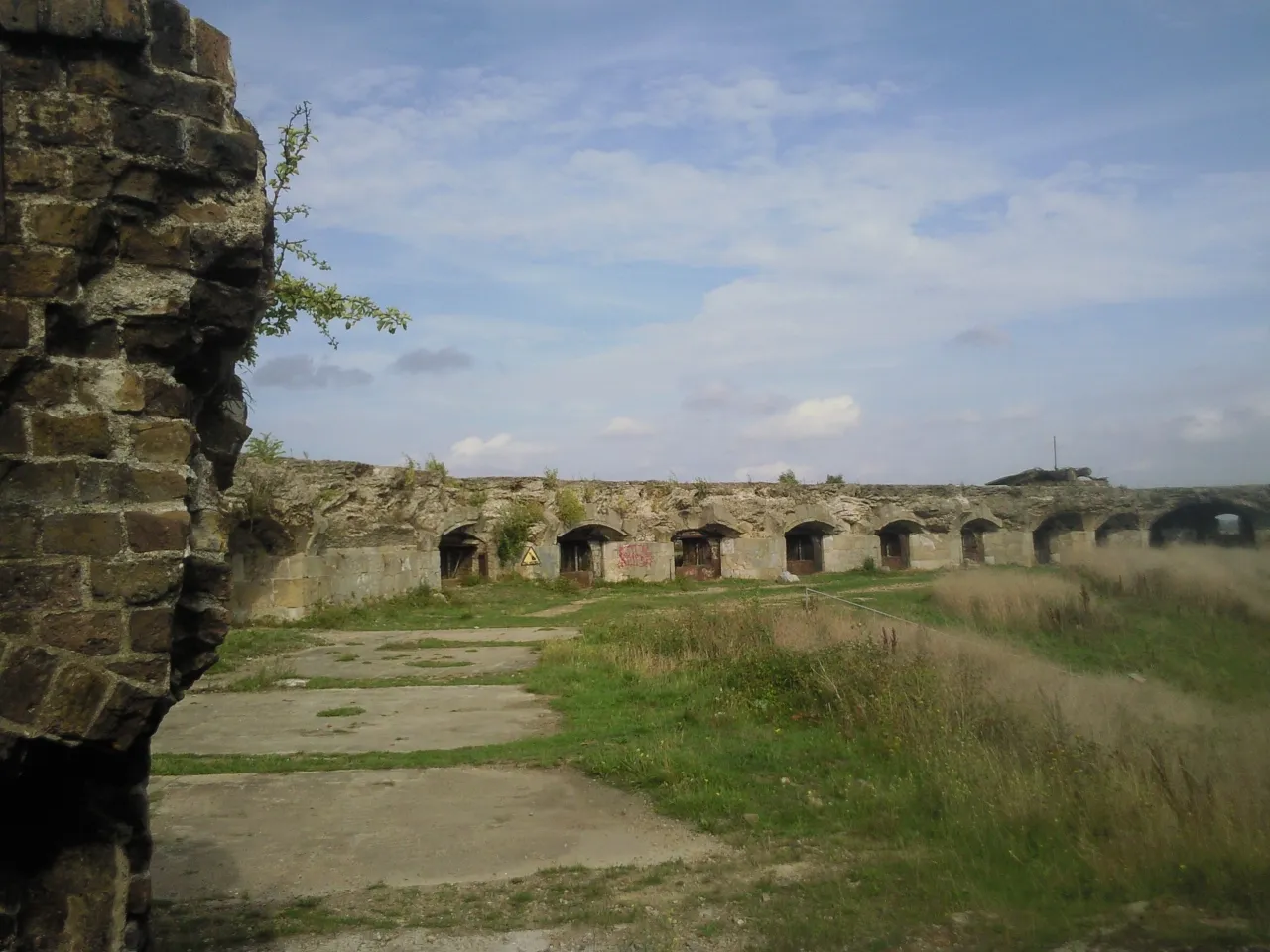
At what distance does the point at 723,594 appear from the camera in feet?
70.0

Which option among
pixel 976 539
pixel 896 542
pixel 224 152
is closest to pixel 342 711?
pixel 224 152

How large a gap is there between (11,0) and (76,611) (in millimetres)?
1963

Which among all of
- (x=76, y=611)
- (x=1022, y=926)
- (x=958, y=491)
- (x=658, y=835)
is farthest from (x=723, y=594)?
(x=76, y=611)

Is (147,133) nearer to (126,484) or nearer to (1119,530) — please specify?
(126,484)

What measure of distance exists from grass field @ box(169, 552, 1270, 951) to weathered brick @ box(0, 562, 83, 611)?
7.59 ft

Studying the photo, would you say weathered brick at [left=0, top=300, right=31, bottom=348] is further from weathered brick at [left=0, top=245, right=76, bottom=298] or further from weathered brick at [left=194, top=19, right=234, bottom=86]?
weathered brick at [left=194, top=19, right=234, bottom=86]

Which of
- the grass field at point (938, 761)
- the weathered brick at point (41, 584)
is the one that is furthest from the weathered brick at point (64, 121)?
the grass field at point (938, 761)

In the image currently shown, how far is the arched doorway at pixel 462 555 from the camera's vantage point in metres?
22.9

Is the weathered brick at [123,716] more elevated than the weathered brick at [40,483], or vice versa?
the weathered brick at [40,483]

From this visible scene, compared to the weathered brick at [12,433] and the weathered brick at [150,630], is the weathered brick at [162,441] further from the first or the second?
the weathered brick at [150,630]

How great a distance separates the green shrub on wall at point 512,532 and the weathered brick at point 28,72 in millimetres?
20018

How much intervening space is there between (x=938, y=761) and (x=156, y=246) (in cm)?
539

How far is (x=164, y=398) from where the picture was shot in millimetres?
3498

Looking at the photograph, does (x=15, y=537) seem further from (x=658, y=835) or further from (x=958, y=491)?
(x=958, y=491)
